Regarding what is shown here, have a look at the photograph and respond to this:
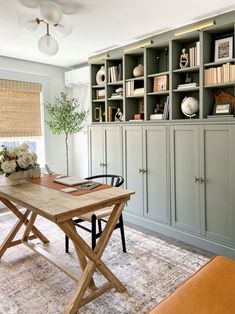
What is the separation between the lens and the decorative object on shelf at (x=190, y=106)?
3107 millimetres

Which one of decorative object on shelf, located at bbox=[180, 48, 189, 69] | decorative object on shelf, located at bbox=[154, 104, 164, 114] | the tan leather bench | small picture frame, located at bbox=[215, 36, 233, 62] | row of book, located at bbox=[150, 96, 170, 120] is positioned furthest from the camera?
decorative object on shelf, located at bbox=[154, 104, 164, 114]

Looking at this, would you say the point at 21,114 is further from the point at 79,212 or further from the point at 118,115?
the point at 79,212

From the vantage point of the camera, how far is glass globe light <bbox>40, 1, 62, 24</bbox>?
2365mm

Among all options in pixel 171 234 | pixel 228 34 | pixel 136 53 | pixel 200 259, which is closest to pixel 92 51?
pixel 136 53

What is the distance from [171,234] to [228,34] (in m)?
2.38

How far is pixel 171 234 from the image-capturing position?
336 cm

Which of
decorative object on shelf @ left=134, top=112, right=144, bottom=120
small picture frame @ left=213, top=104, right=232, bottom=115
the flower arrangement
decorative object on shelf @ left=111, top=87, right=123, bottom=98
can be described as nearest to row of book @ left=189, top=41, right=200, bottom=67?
small picture frame @ left=213, top=104, right=232, bottom=115

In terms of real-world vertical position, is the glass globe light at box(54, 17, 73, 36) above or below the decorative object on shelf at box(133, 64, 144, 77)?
above

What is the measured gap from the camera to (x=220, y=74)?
112 inches

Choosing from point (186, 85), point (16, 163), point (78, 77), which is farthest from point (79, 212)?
point (78, 77)

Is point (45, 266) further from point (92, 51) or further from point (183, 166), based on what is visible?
point (92, 51)

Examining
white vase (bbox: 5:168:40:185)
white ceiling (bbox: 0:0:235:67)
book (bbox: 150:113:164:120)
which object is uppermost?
white ceiling (bbox: 0:0:235:67)

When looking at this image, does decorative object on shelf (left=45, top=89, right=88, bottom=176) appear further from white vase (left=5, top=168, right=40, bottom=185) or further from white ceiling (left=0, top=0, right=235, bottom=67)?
white vase (left=5, top=168, right=40, bottom=185)

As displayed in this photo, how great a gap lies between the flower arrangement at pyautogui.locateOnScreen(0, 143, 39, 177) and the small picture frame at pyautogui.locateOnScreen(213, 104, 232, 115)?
200cm
